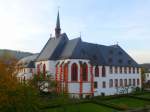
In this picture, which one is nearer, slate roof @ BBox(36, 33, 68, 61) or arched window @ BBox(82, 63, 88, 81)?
arched window @ BBox(82, 63, 88, 81)

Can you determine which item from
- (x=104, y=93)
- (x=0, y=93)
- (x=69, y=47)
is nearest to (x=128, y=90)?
(x=104, y=93)

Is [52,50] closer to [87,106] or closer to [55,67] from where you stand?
[55,67]

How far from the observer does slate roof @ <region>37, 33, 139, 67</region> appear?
66188 millimetres

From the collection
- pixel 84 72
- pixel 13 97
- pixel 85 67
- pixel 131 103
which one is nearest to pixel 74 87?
pixel 84 72

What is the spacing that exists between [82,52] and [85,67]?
343 cm

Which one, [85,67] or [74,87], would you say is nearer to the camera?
[74,87]

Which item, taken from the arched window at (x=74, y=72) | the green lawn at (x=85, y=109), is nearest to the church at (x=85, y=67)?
the arched window at (x=74, y=72)

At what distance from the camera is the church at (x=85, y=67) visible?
64.2 meters

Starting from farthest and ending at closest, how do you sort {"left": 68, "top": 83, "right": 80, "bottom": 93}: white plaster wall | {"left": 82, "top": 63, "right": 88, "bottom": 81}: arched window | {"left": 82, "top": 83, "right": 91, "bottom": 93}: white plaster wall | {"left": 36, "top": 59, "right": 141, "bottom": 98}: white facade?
{"left": 82, "top": 63, "right": 88, "bottom": 81}: arched window, {"left": 82, "top": 83, "right": 91, "bottom": 93}: white plaster wall, {"left": 36, "top": 59, "right": 141, "bottom": 98}: white facade, {"left": 68, "top": 83, "right": 80, "bottom": 93}: white plaster wall

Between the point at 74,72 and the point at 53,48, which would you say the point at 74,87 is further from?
the point at 53,48

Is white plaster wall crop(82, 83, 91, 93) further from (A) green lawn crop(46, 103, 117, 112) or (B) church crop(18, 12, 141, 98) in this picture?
(A) green lawn crop(46, 103, 117, 112)

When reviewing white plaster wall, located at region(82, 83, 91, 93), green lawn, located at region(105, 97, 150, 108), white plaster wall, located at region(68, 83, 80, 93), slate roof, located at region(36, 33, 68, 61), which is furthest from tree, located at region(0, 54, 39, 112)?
slate roof, located at region(36, 33, 68, 61)

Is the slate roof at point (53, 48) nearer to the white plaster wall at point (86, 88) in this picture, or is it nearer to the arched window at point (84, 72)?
the arched window at point (84, 72)

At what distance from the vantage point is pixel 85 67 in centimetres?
6612
